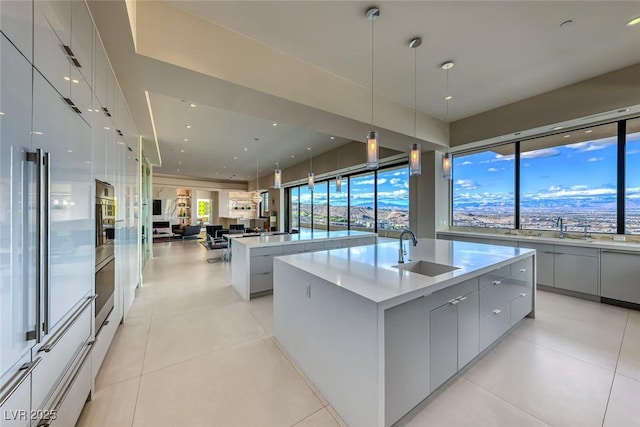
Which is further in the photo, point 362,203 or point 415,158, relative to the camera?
point 362,203

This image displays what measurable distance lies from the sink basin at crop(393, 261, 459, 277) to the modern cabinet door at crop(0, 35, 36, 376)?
222 cm

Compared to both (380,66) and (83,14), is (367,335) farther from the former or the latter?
(380,66)

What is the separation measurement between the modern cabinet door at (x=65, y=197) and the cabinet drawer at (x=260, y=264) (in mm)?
2132

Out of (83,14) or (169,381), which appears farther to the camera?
(169,381)

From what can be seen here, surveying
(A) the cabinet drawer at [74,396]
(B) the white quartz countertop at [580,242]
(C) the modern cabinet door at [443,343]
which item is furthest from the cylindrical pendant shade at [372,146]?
(B) the white quartz countertop at [580,242]

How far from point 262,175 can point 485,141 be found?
31.8ft

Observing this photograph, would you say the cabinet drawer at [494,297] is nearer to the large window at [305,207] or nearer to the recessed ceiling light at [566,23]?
the recessed ceiling light at [566,23]

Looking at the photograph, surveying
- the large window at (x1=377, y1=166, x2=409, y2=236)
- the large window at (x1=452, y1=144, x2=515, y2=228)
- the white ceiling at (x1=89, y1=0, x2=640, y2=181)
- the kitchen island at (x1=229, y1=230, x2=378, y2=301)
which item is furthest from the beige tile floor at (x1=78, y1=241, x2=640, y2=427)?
the large window at (x1=377, y1=166, x2=409, y2=236)

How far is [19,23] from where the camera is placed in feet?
3.12

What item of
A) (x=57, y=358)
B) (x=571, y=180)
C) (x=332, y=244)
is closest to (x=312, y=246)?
(x=332, y=244)

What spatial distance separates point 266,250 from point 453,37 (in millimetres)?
3648

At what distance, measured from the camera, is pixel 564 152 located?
13.3 feet

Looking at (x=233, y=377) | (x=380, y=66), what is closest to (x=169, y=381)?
(x=233, y=377)

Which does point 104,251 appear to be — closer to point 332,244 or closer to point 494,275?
point 332,244
